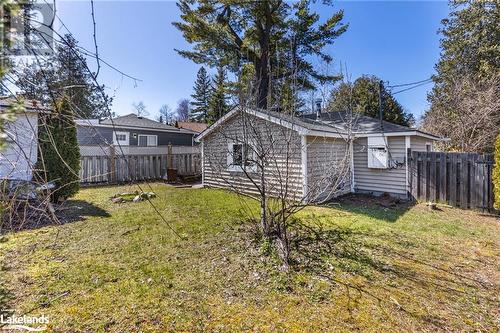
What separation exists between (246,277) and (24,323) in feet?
7.21

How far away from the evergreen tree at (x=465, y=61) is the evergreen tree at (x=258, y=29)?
751 cm

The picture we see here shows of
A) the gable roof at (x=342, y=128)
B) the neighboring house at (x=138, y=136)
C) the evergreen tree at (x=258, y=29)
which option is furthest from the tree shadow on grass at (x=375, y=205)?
the neighboring house at (x=138, y=136)

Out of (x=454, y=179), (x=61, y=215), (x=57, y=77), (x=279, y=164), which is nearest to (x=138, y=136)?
(x=61, y=215)

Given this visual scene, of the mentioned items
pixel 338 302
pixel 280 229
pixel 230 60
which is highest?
pixel 230 60

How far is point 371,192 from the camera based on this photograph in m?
9.52

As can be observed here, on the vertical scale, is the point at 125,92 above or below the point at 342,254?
above

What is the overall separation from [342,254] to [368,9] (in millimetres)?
9944

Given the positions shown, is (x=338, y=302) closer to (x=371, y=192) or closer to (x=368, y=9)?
(x=371, y=192)

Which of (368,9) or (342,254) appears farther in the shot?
(368,9)

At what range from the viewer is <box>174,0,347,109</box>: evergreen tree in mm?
12133

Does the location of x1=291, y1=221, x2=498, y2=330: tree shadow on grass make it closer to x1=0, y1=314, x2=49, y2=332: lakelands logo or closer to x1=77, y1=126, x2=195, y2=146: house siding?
x1=0, y1=314, x2=49, y2=332: lakelands logo

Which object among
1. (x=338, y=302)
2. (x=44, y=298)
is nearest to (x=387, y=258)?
(x=338, y=302)

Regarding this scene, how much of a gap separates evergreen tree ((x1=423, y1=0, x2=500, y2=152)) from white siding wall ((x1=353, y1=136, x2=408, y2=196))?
610 cm

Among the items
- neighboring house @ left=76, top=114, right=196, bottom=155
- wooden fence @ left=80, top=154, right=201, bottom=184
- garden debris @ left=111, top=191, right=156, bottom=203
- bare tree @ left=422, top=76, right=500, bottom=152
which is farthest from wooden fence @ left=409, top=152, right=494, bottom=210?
neighboring house @ left=76, top=114, right=196, bottom=155
